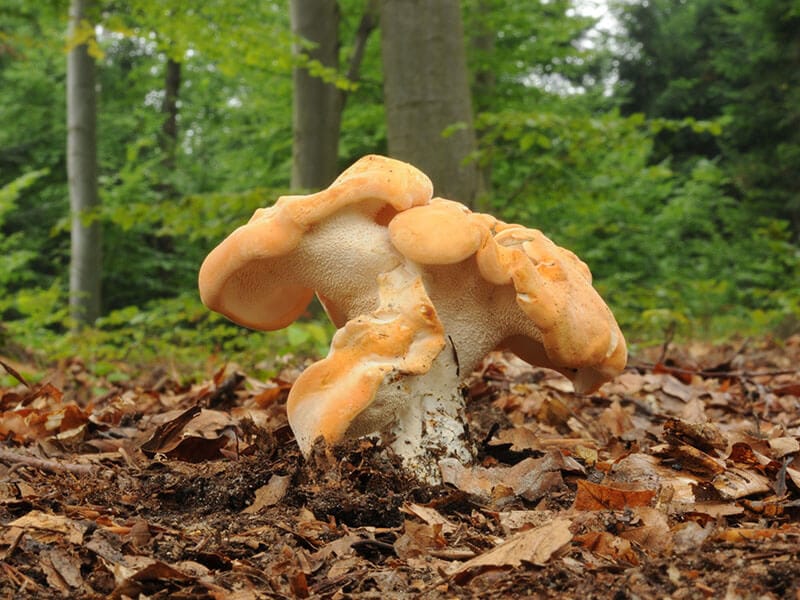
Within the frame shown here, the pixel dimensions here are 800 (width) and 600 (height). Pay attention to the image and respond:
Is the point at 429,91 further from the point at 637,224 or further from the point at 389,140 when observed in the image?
the point at 637,224

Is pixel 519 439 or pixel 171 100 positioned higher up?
pixel 171 100

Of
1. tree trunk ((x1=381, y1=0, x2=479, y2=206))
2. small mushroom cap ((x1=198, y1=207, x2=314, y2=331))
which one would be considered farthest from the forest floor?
tree trunk ((x1=381, y1=0, x2=479, y2=206))

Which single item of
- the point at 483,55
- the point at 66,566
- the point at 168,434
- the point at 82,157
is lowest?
the point at 168,434

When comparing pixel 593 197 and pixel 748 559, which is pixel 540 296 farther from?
A: pixel 593 197

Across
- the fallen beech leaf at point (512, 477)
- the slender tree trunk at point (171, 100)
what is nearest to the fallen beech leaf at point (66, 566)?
the fallen beech leaf at point (512, 477)

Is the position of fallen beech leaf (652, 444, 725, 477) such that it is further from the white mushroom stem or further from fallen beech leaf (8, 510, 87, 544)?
fallen beech leaf (8, 510, 87, 544)

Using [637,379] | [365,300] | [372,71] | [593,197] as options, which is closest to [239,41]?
[593,197]

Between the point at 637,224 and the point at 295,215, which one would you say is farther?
the point at 637,224

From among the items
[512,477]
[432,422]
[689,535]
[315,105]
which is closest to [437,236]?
[432,422]
